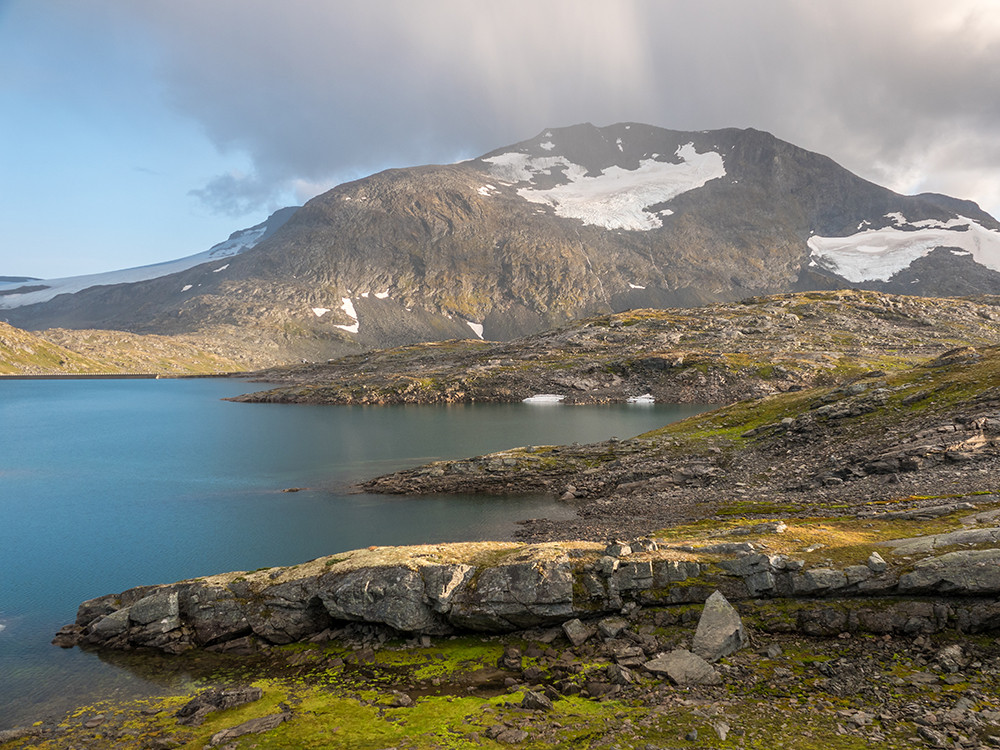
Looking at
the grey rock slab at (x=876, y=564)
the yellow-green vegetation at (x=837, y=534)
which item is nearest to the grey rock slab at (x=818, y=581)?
the yellow-green vegetation at (x=837, y=534)

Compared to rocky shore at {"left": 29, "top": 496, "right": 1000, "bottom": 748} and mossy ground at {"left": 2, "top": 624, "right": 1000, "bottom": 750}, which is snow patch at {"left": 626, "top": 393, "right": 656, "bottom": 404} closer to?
rocky shore at {"left": 29, "top": 496, "right": 1000, "bottom": 748}

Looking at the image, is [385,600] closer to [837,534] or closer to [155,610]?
[155,610]

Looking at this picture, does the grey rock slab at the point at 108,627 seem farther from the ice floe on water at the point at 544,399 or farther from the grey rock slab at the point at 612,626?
the ice floe on water at the point at 544,399

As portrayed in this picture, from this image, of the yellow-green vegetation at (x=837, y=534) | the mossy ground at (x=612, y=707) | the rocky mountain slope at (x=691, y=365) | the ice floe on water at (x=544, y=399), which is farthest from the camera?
the ice floe on water at (x=544, y=399)

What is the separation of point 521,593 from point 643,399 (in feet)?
419

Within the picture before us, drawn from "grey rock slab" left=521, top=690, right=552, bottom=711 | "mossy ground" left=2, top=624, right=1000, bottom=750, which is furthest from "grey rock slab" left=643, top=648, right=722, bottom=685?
"grey rock slab" left=521, top=690, right=552, bottom=711

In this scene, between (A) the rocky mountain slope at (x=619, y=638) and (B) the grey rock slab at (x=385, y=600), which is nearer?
(A) the rocky mountain slope at (x=619, y=638)

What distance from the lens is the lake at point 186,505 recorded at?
33594 mm

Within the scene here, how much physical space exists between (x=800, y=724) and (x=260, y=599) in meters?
28.1

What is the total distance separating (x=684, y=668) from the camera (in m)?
22.4

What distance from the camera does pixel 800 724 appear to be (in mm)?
18234

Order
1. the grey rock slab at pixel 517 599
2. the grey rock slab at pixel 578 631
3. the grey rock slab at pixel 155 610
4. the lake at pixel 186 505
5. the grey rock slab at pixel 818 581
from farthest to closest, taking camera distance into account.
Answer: the lake at pixel 186 505 → the grey rock slab at pixel 155 610 → the grey rock slab at pixel 517 599 → the grey rock slab at pixel 578 631 → the grey rock slab at pixel 818 581

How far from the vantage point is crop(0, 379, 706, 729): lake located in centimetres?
3359

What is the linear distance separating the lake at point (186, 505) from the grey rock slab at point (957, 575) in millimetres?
31681
